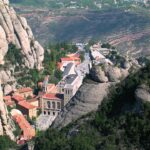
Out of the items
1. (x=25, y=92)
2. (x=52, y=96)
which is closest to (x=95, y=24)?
(x=25, y=92)

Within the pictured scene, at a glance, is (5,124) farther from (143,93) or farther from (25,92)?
(143,93)

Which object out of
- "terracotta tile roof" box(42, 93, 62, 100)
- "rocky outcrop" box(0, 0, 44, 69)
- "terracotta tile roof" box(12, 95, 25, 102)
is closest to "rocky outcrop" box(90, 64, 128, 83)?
"terracotta tile roof" box(42, 93, 62, 100)

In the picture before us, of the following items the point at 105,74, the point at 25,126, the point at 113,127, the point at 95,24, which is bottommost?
the point at 95,24

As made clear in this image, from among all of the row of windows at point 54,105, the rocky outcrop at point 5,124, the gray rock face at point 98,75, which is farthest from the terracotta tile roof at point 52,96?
the gray rock face at point 98,75

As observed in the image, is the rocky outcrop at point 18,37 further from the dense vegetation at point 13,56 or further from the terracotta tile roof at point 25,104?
the terracotta tile roof at point 25,104

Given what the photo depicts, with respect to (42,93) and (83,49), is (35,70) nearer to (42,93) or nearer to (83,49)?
(42,93)

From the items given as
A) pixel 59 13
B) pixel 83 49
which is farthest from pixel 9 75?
pixel 59 13
